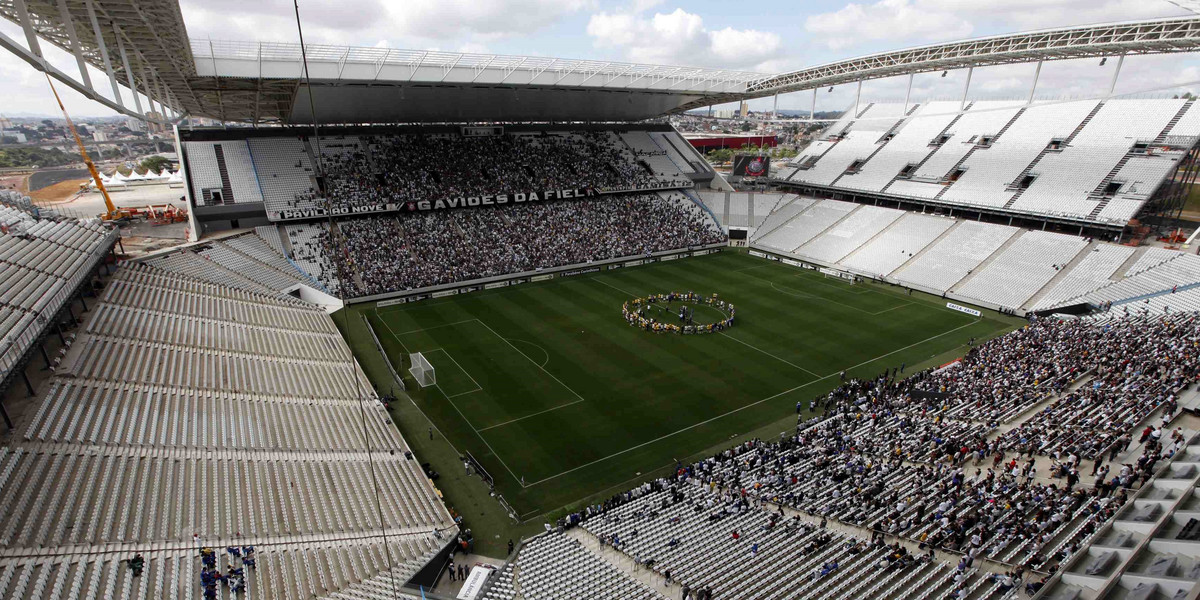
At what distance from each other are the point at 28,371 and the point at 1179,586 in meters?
26.3

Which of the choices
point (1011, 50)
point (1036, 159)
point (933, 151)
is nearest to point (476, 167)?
point (1011, 50)

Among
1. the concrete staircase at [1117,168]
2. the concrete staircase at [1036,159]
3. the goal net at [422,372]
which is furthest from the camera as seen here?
the concrete staircase at [1036,159]

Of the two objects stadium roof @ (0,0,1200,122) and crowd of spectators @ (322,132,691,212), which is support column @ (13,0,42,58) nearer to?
stadium roof @ (0,0,1200,122)

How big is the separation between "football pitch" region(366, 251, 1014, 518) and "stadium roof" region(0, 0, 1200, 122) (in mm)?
13538

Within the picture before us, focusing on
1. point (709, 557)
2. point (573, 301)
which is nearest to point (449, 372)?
point (573, 301)

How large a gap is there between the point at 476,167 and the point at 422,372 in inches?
1150

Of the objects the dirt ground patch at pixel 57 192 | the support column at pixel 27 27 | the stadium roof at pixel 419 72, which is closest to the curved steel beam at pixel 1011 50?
the stadium roof at pixel 419 72

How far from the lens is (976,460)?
1716 centimetres

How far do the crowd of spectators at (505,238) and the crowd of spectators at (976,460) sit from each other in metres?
25.0

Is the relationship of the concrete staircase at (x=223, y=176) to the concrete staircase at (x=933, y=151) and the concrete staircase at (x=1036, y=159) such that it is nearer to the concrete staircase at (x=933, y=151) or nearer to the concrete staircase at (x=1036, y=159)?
the concrete staircase at (x=933, y=151)

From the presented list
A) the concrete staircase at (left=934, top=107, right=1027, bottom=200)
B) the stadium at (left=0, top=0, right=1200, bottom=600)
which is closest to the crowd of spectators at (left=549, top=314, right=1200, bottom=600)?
the stadium at (left=0, top=0, right=1200, bottom=600)

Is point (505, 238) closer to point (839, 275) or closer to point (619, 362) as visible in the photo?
point (619, 362)

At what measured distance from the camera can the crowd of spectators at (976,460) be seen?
44.2ft

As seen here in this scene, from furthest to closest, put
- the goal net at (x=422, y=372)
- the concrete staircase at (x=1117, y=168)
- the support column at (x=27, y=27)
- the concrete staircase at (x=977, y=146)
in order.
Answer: the concrete staircase at (x=977, y=146) → the concrete staircase at (x=1117, y=168) → the goal net at (x=422, y=372) → the support column at (x=27, y=27)
